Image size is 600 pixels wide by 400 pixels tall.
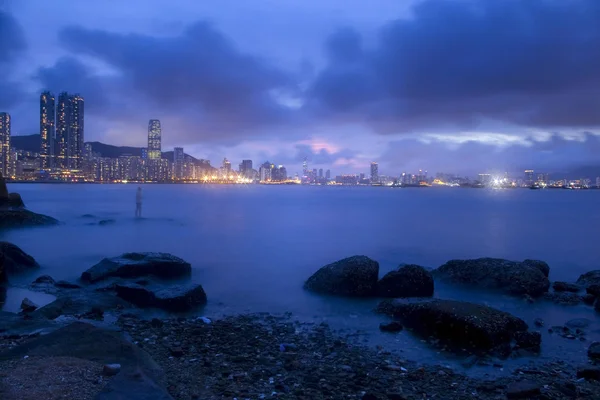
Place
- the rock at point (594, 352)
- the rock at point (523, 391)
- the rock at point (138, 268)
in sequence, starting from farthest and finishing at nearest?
the rock at point (138, 268) → the rock at point (594, 352) → the rock at point (523, 391)

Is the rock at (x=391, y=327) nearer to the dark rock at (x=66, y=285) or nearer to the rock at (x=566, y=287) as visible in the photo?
the rock at (x=566, y=287)

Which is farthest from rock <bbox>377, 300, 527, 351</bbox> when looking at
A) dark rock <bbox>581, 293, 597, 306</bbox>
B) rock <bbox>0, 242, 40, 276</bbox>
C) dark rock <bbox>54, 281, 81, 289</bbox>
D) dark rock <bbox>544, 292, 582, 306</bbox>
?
rock <bbox>0, 242, 40, 276</bbox>

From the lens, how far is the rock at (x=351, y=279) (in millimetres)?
14984

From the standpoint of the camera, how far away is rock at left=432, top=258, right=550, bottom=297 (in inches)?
614

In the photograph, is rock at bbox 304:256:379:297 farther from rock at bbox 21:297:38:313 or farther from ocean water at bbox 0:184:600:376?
rock at bbox 21:297:38:313

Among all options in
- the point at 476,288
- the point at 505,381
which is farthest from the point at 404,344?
the point at 476,288

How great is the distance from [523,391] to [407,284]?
7.33 meters

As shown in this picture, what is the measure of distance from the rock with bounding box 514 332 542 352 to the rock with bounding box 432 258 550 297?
5352 mm

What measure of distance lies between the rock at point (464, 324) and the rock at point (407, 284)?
3.02m

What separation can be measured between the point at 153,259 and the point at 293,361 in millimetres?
10533

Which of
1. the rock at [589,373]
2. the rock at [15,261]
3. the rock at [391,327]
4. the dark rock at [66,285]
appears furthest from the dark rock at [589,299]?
the rock at [15,261]

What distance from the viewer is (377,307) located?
43.4 feet

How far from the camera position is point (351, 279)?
15023mm

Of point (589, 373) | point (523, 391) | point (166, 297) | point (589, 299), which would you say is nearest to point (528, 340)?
point (589, 373)
